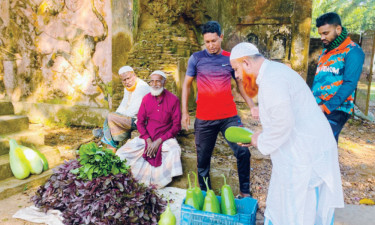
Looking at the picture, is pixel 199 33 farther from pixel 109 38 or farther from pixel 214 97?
pixel 214 97

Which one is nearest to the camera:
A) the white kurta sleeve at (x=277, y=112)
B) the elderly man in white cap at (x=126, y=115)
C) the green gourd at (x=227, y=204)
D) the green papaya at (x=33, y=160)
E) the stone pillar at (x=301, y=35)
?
the white kurta sleeve at (x=277, y=112)

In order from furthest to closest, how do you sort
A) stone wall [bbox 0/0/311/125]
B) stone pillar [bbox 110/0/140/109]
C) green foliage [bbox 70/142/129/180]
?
stone pillar [bbox 110/0/140/109], stone wall [bbox 0/0/311/125], green foliage [bbox 70/142/129/180]

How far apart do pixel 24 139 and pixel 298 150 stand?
4.22 m

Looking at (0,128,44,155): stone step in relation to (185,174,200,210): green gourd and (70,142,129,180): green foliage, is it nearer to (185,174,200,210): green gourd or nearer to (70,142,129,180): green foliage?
(70,142,129,180): green foliage

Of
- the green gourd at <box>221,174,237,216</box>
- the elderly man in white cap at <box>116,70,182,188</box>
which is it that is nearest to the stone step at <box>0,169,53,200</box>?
the elderly man in white cap at <box>116,70,182,188</box>

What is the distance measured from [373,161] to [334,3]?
2114cm

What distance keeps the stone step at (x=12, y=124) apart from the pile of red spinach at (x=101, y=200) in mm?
1910

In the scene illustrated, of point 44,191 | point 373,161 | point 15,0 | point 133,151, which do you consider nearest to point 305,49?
point 373,161

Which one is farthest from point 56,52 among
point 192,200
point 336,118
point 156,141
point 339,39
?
point 336,118

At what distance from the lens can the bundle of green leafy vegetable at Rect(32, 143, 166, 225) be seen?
269 cm

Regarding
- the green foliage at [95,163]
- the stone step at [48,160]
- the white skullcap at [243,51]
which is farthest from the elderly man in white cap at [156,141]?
the white skullcap at [243,51]

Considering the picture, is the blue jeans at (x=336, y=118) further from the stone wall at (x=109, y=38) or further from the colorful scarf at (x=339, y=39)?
the stone wall at (x=109, y=38)

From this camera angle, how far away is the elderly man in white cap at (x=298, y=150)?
5.71 feet

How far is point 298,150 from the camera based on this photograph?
1.78m
